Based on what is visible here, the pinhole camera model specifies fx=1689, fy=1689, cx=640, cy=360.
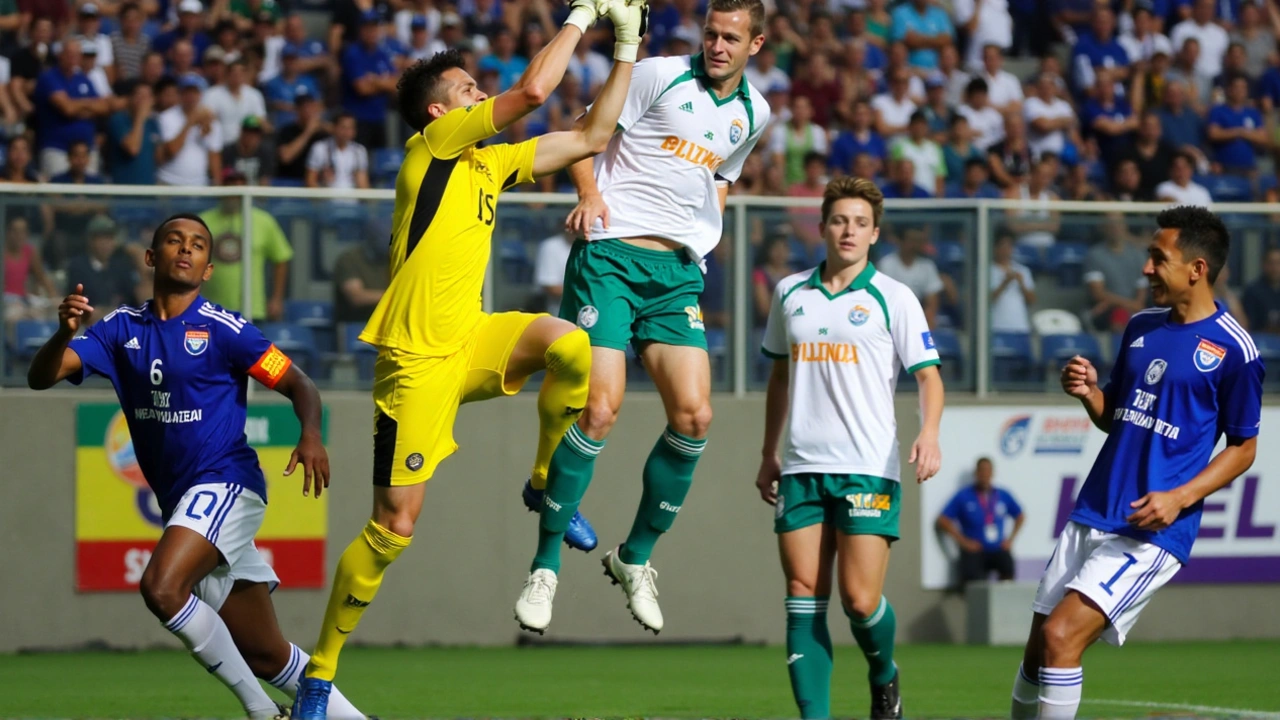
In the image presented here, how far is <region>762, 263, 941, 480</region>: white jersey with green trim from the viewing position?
7531 millimetres

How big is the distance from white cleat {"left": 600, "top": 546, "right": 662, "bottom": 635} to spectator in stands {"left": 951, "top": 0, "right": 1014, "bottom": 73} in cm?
1123

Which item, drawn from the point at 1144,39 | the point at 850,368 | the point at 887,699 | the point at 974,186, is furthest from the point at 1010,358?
the point at 850,368

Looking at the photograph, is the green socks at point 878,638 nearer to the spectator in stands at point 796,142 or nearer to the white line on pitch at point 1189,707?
the white line on pitch at point 1189,707

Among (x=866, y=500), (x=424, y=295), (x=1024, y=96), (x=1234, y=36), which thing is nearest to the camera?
(x=424, y=295)

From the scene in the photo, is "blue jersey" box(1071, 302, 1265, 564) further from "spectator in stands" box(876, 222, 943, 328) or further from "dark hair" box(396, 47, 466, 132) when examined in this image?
"spectator in stands" box(876, 222, 943, 328)

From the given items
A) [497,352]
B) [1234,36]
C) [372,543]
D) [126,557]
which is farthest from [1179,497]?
[1234,36]

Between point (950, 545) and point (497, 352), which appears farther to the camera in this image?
point (950, 545)

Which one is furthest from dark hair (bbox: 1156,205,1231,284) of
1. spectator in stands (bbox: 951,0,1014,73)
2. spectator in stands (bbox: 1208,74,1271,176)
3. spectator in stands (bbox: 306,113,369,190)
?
spectator in stands (bbox: 951,0,1014,73)

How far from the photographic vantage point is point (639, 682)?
11.4 meters

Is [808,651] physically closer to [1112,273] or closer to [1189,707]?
[1189,707]

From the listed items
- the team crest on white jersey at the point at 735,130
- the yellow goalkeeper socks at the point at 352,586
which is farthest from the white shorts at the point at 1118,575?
the yellow goalkeeper socks at the point at 352,586

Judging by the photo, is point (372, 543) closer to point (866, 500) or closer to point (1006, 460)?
point (866, 500)

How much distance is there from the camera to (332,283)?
12.9 m

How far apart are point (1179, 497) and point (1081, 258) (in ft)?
25.6
